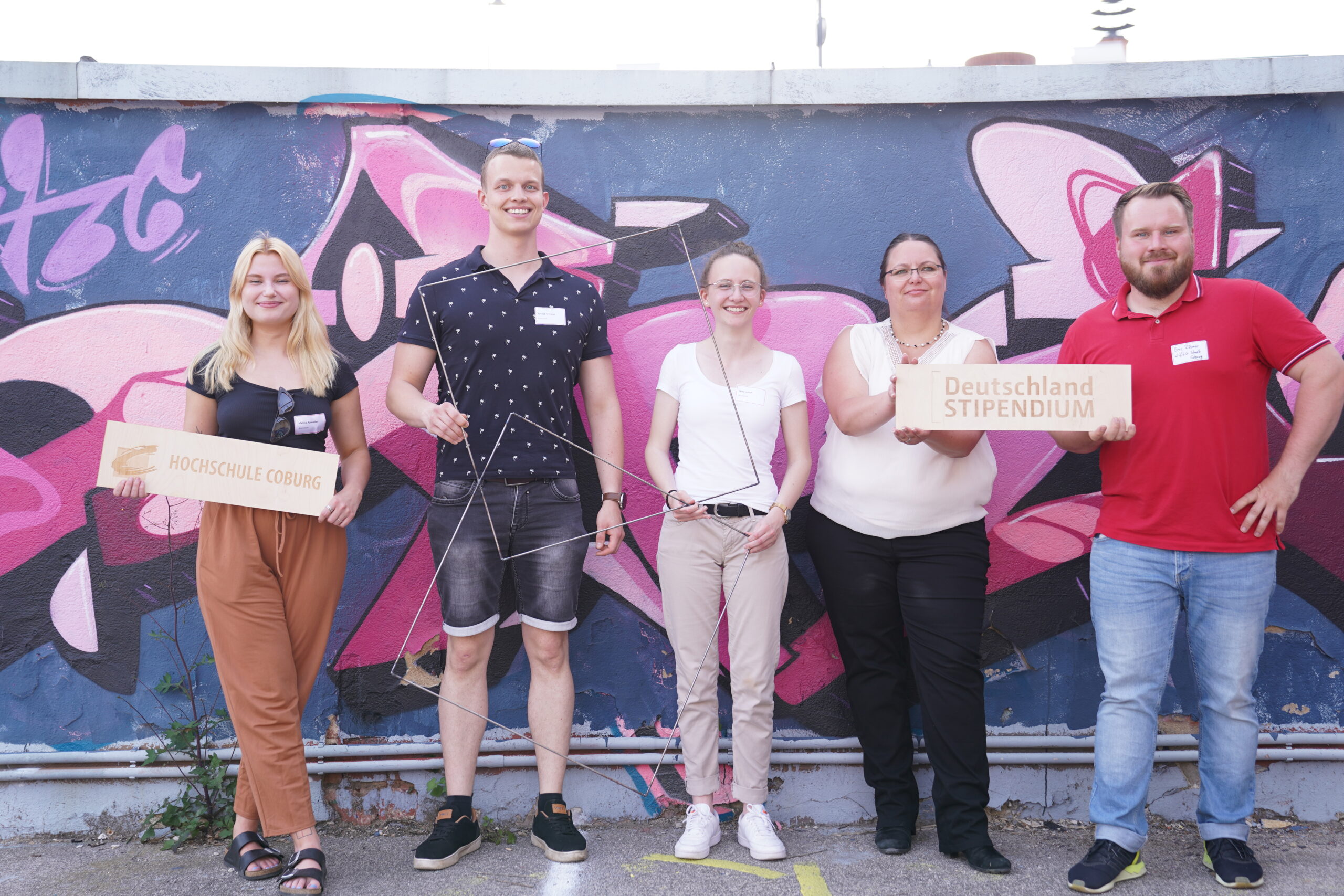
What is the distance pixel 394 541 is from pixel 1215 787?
129 inches

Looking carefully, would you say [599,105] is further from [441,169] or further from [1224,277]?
[1224,277]

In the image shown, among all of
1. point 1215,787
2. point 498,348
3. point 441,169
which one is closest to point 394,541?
point 498,348

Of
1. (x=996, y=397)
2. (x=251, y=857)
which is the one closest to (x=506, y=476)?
(x=251, y=857)

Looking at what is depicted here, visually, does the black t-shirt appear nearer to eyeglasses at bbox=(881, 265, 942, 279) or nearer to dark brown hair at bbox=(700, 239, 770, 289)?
dark brown hair at bbox=(700, 239, 770, 289)

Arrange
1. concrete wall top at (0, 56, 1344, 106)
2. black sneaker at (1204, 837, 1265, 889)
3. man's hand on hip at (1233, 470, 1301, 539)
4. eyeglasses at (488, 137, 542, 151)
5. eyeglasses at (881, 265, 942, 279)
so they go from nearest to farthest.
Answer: man's hand on hip at (1233, 470, 1301, 539) → black sneaker at (1204, 837, 1265, 889) → eyeglasses at (881, 265, 942, 279) → eyeglasses at (488, 137, 542, 151) → concrete wall top at (0, 56, 1344, 106)

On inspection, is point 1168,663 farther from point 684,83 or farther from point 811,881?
point 684,83

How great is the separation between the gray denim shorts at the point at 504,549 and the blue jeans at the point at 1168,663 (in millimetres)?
1903

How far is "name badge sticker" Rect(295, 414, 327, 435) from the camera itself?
2949mm

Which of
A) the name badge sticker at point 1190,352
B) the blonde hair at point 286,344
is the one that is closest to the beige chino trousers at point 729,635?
the blonde hair at point 286,344

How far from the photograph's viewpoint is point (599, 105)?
375cm

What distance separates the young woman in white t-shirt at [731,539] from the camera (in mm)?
3082

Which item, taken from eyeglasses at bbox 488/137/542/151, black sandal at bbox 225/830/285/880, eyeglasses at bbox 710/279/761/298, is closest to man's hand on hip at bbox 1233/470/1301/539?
eyeglasses at bbox 710/279/761/298

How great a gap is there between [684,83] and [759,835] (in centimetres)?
309

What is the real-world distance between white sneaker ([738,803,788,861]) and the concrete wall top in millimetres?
2929
